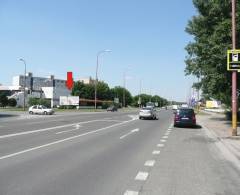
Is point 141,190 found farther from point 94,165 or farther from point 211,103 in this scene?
point 211,103

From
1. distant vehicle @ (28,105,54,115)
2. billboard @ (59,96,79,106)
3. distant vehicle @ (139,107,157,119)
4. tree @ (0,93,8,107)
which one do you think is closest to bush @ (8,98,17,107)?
tree @ (0,93,8,107)

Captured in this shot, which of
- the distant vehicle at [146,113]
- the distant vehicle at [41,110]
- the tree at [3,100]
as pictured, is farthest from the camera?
the tree at [3,100]

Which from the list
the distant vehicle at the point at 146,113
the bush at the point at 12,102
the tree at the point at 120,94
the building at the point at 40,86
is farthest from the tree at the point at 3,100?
the distant vehicle at the point at 146,113

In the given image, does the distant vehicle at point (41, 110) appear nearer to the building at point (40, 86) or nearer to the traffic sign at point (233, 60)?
the traffic sign at point (233, 60)

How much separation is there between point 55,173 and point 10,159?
97.3 inches

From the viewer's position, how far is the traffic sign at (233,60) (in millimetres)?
18781

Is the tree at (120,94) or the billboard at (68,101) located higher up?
the tree at (120,94)

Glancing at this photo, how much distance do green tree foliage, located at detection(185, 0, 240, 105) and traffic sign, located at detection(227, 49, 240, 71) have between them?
5203 mm

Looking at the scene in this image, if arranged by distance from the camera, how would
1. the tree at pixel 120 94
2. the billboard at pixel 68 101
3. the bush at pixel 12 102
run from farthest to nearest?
the tree at pixel 120 94
the bush at pixel 12 102
the billboard at pixel 68 101

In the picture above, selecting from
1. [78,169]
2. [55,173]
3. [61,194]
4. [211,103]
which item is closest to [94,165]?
[78,169]

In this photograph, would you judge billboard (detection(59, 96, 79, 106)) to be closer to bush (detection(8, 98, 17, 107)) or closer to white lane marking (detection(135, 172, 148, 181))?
bush (detection(8, 98, 17, 107))

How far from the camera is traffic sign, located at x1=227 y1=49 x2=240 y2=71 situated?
18781mm

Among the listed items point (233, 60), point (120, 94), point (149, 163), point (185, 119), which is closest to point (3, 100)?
point (120, 94)

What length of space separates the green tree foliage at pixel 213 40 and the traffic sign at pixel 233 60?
5203mm
